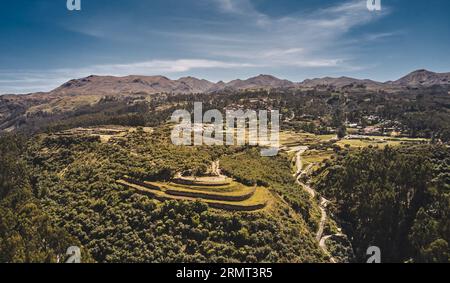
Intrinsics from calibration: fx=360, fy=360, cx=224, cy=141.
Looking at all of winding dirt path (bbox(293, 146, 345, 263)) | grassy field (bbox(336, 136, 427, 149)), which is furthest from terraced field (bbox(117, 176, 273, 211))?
grassy field (bbox(336, 136, 427, 149))

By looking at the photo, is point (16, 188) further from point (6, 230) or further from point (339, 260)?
point (339, 260)

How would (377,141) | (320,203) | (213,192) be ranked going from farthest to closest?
(377,141), (320,203), (213,192)

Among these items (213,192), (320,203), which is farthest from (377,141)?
(213,192)

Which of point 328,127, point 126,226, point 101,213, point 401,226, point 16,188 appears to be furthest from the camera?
point 328,127

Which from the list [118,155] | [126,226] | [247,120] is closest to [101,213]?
[126,226]

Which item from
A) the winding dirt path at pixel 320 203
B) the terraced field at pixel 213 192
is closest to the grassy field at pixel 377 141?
the winding dirt path at pixel 320 203

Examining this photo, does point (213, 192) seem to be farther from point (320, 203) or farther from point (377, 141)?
point (377, 141)

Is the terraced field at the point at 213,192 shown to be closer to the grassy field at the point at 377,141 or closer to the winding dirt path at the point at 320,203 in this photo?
the winding dirt path at the point at 320,203

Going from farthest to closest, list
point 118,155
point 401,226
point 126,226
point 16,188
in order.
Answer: point 118,155 < point 16,188 < point 401,226 < point 126,226

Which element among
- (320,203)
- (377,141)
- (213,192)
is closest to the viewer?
(213,192)
